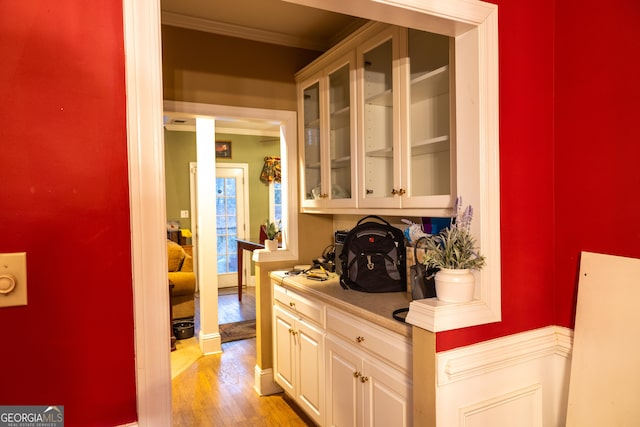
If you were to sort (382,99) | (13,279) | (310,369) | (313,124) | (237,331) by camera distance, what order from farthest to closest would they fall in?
(237,331) → (313,124) → (310,369) → (382,99) → (13,279)

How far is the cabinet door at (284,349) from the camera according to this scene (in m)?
2.64

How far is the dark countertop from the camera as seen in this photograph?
168 cm

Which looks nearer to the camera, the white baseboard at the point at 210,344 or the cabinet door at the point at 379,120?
the cabinet door at the point at 379,120

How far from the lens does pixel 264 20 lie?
2762mm

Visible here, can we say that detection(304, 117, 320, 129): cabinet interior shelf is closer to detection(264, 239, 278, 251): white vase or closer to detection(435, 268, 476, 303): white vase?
detection(264, 239, 278, 251): white vase

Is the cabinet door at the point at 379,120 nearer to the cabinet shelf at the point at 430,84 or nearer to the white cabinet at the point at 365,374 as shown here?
the cabinet shelf at the point at 430,84

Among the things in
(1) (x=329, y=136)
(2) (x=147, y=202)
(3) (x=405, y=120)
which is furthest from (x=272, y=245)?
(2) (x=147, y=202)

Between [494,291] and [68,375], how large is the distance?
131 cm

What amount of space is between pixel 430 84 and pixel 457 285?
1025mm

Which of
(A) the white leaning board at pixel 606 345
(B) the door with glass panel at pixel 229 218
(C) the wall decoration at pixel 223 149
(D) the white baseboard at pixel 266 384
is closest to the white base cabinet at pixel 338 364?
(D) the white baseboard at pixel 266 384

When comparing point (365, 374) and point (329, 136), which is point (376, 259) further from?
point (329, 136)

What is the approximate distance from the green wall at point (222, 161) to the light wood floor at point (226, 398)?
315 centimetres

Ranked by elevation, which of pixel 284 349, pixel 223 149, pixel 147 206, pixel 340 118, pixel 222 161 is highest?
pixel 223 149

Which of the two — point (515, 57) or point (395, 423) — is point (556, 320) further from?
point (515, 57)
